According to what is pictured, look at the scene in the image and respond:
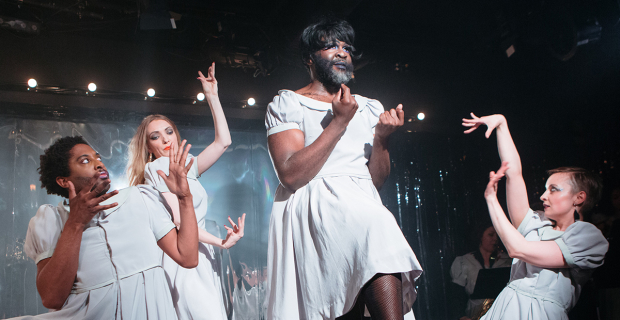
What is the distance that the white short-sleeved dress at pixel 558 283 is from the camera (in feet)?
7.25

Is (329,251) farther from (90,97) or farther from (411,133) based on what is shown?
(411,133)

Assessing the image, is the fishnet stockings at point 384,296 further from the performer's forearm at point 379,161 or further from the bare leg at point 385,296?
the performer's forearm at point 379,161

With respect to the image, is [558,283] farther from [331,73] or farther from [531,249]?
[331,73]

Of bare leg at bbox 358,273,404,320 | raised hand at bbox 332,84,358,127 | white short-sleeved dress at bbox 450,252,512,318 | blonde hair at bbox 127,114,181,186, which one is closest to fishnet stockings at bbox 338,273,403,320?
bare leg at bbox 358,273,404,320

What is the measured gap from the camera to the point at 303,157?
1.42 metres

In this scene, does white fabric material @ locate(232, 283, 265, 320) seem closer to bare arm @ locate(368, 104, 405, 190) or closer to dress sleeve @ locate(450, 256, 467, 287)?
dress sleeve @ locate(450, 256, 467, 287)

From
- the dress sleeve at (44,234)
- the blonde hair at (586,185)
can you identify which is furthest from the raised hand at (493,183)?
the dress sleeve at (44,234)

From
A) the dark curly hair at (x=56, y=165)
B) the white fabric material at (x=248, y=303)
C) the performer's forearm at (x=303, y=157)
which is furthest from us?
the white fabric material at (x=248, y=303)

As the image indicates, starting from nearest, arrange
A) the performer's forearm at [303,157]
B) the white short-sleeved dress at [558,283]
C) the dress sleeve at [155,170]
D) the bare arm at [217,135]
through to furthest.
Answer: the performer's forearm at [303,157]
the white short-sleeved dress at [558,283]
the dress sleeve at [155,170]
the bare arm at [217,135]

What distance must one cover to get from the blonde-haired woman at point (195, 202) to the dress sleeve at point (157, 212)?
1.62ft

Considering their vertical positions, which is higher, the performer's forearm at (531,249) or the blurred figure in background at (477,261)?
the performer's forearm at (531,249)

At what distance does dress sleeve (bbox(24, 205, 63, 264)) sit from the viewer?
5.98ft

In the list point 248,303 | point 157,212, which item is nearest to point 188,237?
point 157,212

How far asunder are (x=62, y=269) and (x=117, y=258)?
0.21m
